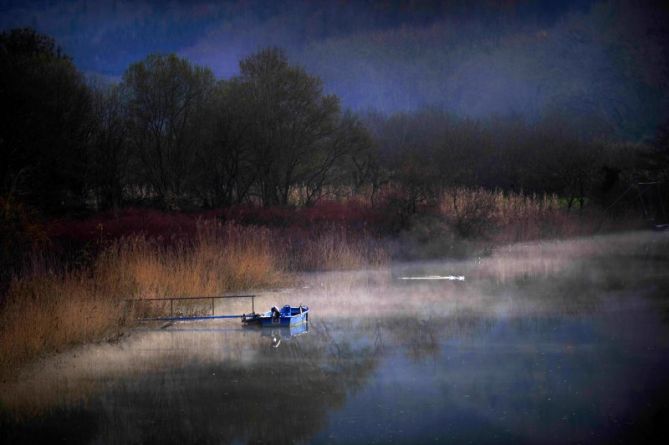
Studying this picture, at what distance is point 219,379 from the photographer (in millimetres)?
8719

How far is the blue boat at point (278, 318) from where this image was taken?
1111cm

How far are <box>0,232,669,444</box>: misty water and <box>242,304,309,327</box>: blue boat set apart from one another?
0.13 metres

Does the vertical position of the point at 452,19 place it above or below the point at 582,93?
above

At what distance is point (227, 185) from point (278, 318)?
13.6m

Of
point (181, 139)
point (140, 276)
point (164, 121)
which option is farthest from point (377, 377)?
point (164, 121)

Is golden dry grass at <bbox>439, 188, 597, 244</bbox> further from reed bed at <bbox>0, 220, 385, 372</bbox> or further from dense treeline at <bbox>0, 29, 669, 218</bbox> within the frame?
reed bed at <bbox>0, 220, 385, 372</bbox>

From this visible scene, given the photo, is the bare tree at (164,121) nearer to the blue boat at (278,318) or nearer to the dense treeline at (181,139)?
the dense treeline at (181,139)

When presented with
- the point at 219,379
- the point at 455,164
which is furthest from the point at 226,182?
the point at 219,379

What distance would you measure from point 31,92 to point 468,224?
12.3 meters

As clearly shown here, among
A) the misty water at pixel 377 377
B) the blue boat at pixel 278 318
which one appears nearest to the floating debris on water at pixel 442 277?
the misty water at pixel 377 377

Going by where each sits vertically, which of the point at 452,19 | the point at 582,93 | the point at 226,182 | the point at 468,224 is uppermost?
the point at 452,19

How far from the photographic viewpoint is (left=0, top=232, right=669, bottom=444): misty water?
23.3 feet

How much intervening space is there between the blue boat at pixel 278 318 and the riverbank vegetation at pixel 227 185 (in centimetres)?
194

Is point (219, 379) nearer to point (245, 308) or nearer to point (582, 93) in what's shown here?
point (245, 308)
